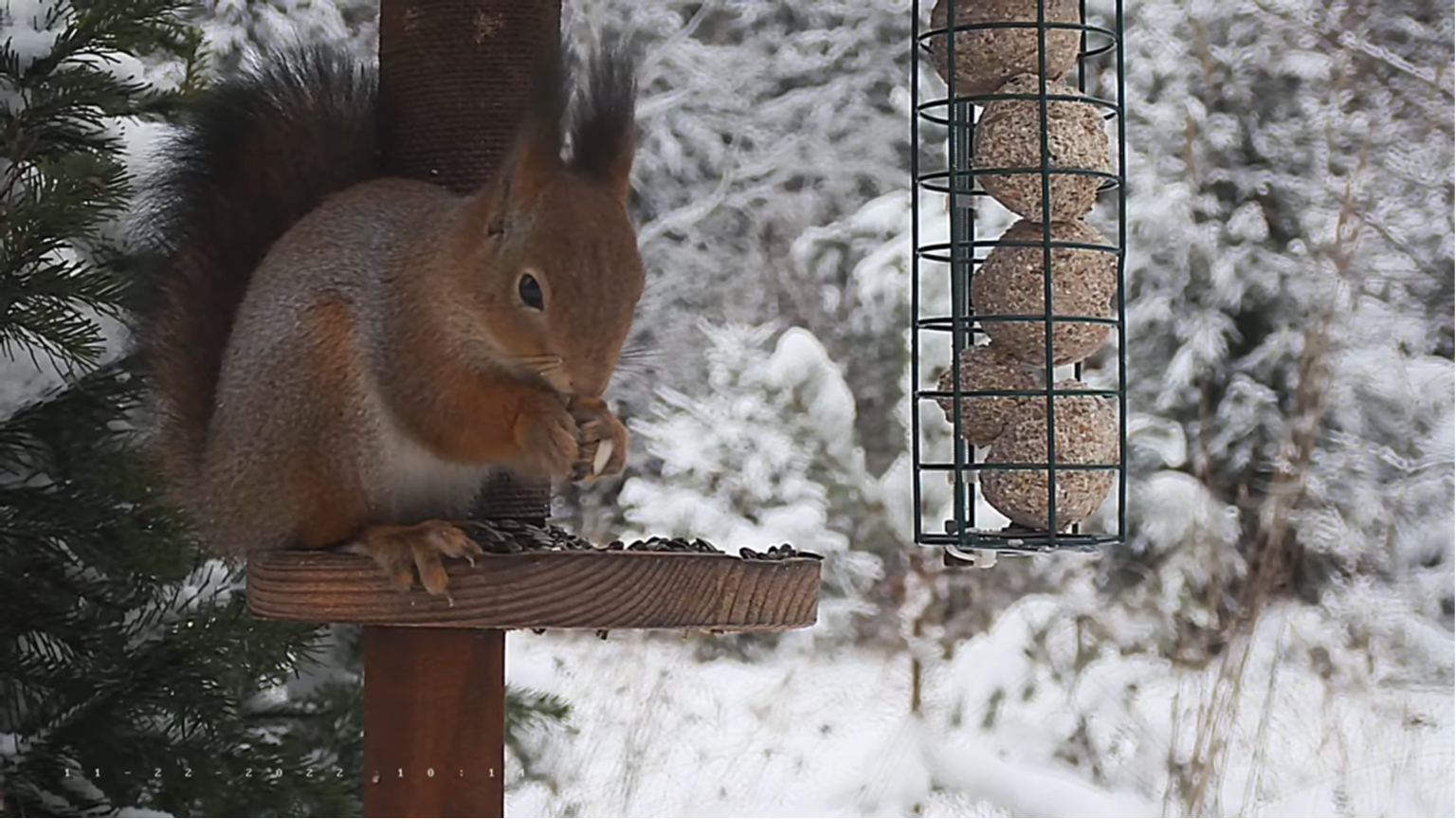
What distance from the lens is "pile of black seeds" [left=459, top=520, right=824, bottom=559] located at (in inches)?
42.1

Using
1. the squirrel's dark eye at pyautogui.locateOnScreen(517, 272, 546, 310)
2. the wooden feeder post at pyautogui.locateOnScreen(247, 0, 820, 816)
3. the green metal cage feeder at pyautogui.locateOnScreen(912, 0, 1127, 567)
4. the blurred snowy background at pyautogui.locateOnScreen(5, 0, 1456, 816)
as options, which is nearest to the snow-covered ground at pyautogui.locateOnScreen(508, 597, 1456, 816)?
the blurred snowy background at pyautogui.locateOnScreen(5, 0, 1456, 816)

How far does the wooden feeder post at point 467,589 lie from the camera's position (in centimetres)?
98

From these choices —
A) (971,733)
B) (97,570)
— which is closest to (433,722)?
(97,570)

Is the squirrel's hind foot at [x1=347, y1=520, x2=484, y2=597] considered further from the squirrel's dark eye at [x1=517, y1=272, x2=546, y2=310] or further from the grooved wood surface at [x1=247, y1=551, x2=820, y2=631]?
the squirrel's dark eye at [x1=517, y1=272, x2=546, y2=310]

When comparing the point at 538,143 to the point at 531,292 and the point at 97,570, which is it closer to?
the point at 531,292

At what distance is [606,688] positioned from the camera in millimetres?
3139

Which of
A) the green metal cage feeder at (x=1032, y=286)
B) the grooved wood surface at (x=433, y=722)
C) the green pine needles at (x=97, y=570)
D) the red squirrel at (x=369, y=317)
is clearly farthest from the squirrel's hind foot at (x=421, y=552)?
the green pine needles at (x=97, y=570)

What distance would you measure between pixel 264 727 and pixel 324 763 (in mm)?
76

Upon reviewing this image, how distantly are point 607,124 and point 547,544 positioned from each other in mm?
298

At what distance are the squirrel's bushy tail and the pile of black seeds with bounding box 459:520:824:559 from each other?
0.21m

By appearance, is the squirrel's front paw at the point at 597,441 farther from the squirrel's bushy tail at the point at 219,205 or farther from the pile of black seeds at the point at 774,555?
the squirrel's bushy tail at the point at 219,205

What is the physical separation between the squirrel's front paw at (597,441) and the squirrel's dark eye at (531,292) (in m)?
0.06

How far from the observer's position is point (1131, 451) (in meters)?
3.44

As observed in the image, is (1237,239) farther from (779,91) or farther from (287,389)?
(287,389)
